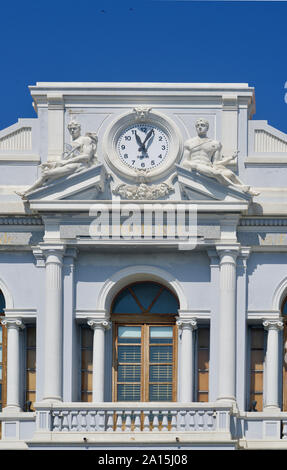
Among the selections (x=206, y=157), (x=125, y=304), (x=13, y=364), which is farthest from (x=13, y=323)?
(x=206, y=157)

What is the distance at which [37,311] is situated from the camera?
63219mm

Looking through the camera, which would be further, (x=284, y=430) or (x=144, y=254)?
(x=144, y=254)

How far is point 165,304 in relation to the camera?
64062mm

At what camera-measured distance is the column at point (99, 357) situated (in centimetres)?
6247

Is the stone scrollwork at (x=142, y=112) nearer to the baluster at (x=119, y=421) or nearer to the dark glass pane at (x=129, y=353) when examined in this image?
the dark glass pane at (x=129, y=353)

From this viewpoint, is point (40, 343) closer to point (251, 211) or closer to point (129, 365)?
point (129, 365)

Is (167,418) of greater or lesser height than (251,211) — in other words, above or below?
below

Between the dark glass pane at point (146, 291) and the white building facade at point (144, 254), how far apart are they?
0.03 metres

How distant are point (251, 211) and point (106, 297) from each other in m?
4.36

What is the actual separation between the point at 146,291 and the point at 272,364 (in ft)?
13.0

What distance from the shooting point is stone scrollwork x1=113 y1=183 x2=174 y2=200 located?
63.3 meters

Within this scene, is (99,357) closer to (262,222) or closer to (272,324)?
(272,324)

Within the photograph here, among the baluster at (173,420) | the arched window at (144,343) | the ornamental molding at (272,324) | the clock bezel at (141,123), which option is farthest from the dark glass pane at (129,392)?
the clock bezel at (141,123)

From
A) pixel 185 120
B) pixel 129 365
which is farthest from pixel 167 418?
pixel 185 120
